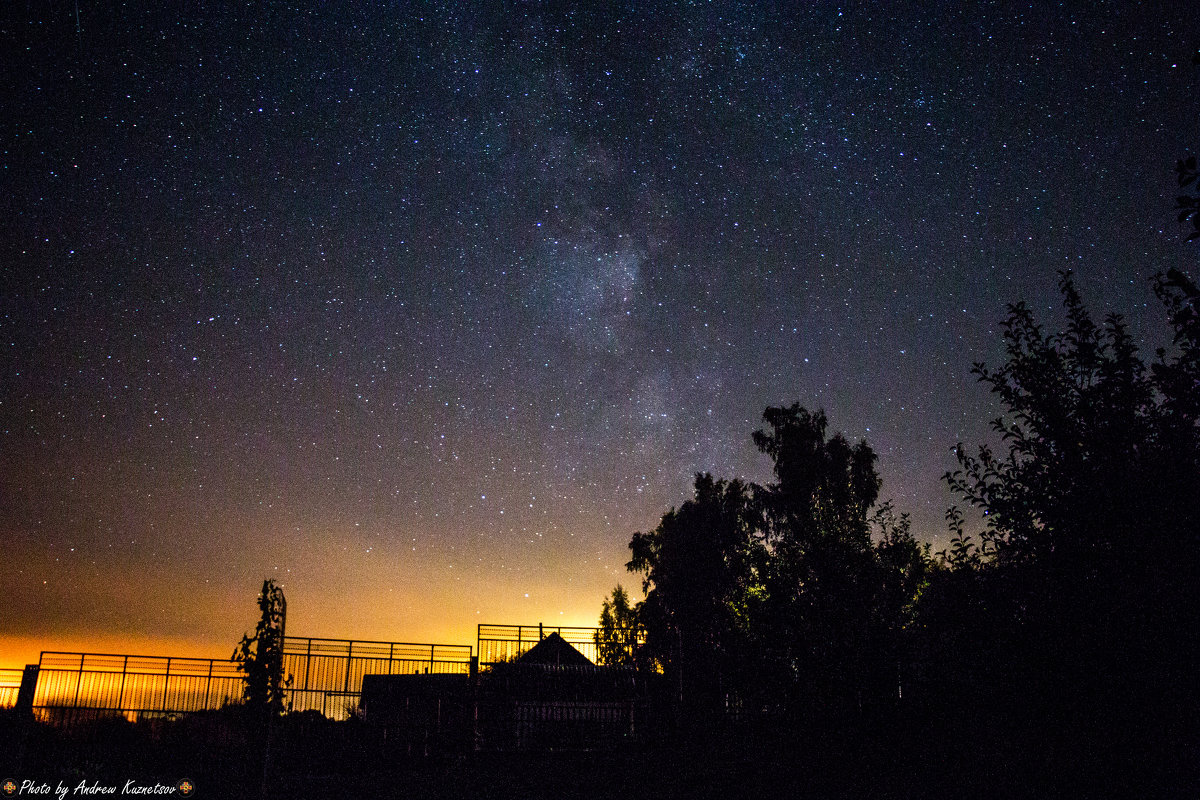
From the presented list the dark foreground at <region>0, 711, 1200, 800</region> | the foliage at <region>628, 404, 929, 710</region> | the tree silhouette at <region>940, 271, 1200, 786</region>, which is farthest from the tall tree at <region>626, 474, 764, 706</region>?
the tree silhouette at <region>940, 271, 1200, 786</region>

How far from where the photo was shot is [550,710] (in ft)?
65.3

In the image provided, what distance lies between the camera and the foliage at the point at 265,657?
1387 centimetres

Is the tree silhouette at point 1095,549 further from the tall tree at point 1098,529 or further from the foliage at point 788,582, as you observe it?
the foliage at point 788,582

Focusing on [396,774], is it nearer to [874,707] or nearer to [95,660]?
[95,660]

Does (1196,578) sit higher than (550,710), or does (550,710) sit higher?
(1196,578)

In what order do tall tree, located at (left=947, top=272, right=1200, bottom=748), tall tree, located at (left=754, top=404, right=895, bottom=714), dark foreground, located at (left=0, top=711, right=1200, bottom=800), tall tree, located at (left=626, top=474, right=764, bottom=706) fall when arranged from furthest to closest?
tall tree, located at (left=626, top=474, right=764, bottom=706) < tall tree, located at (left=754, top=404, right=895, bottom=714) < dark foreground, located at (left=0, top=711, right=1200, bottom=800) < tall tree, located at (left=947, top=272, right=1200, bottom=748)

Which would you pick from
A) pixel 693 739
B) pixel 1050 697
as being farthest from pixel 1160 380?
pixel 693 739

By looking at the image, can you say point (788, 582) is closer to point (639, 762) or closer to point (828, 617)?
point (828, 617)

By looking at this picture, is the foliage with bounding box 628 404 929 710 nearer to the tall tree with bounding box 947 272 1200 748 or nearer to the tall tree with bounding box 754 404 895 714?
the tall tree with bounding box 754 404 895 714

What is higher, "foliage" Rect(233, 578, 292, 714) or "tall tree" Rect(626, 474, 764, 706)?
"tall tree" Rect(626, 474, 764, 706)

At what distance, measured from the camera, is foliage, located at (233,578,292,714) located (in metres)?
13.9

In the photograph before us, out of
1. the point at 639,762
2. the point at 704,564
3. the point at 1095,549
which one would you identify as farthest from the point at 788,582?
the point at 704,564

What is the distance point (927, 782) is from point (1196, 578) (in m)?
7.30

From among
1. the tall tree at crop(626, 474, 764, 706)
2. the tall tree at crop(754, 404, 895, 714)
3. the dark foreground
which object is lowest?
the dark foreground
